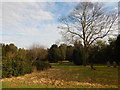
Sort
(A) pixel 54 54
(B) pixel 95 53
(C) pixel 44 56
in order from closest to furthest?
(B) pixel 95 53
(C) pixel 44 56
(A) pixel 54 54

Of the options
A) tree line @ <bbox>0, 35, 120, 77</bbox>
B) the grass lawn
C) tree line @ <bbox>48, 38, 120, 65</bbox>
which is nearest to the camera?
the grass lawn

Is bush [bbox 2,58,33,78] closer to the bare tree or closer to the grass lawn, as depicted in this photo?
the grass lawn

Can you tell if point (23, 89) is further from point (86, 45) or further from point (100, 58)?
point (100, 58)

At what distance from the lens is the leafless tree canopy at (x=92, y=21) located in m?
15.9

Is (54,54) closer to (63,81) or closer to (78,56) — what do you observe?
(78,56)

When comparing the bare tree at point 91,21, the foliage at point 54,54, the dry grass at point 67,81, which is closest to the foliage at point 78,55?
the bare tree at point 91,21

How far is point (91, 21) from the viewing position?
1655 cm

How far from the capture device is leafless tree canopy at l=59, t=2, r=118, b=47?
52.1ft

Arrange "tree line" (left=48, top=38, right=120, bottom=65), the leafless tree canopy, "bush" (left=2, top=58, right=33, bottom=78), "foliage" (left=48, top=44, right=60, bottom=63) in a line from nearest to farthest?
1. "bush" (left=2, top=58, right=33, bottom=78)
2. the leafless tree canopy
3. "tree line" (left=48, top=38, right=120, bottom=65)
4. "foliage" (left=48, top=44, right=60, bottom=63)

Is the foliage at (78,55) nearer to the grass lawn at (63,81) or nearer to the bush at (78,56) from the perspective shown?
the bush at (78,56)

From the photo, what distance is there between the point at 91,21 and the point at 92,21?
14 centimetres

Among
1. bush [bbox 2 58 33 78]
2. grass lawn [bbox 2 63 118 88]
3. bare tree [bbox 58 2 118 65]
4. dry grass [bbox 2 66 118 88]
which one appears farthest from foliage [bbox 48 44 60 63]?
dry grass [bbox 2 66 118 88]

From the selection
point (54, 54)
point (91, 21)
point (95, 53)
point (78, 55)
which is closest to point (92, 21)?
point (91, 21)

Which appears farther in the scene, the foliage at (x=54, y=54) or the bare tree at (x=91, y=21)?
the foliage at (x=54, y=54)
